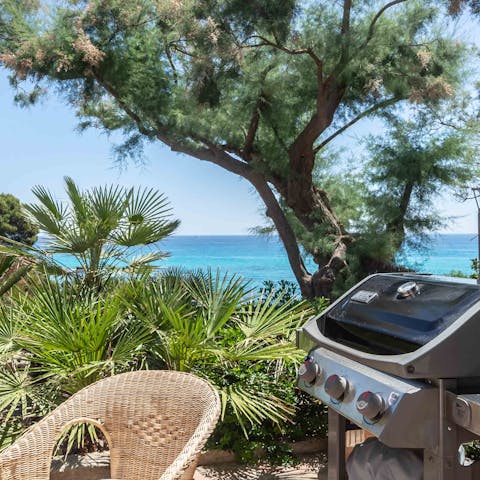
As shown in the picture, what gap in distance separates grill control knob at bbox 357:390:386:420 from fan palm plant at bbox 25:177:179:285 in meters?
2.40

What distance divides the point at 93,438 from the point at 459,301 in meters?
2.20

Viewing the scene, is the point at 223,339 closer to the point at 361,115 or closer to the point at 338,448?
the point at 338,448

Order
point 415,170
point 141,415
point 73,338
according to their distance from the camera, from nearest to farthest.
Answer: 1. point 141,415
2. point 73,338
3. point 415,170

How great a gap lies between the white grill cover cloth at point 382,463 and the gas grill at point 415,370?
0.27 ft

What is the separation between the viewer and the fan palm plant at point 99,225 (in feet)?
12.2

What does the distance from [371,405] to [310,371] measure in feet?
1.45

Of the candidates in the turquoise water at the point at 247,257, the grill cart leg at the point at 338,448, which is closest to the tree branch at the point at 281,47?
the grill cart leg at the point at 338,448

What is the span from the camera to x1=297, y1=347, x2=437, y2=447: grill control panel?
1538mm

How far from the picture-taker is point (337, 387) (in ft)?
5.88

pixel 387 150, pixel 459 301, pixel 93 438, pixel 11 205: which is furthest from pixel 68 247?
pixel 11 205

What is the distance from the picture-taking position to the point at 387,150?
26.6 ft

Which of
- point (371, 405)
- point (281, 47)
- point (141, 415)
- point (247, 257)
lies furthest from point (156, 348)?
point (247, 257)

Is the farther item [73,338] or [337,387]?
[73,338]

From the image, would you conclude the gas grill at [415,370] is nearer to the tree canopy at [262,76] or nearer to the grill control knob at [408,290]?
the grill control knob at [408,290]
